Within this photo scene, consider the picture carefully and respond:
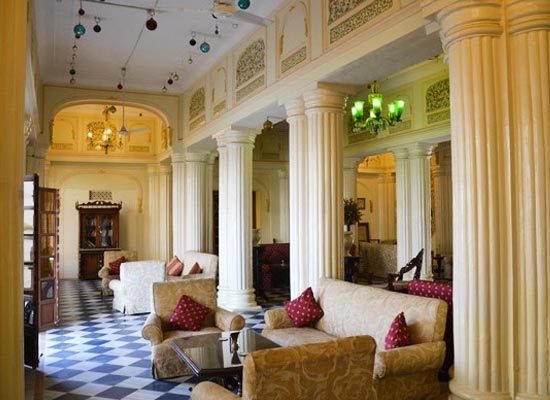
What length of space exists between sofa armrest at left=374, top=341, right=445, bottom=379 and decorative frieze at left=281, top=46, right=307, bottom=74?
381 centimetres

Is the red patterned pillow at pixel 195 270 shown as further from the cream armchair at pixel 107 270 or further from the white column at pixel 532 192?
the white column at pixel 532 192

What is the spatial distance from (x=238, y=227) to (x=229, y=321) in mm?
3739

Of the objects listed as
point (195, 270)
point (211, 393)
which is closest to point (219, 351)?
point (211, 393)

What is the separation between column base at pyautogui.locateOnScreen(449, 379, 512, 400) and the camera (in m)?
3.36

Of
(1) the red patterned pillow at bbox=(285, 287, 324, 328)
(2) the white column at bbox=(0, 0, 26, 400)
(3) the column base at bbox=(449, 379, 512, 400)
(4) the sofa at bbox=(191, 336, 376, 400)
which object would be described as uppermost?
(2) the white column at bbox=(0, 0, 26, 400)

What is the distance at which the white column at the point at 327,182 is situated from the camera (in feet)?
19.6

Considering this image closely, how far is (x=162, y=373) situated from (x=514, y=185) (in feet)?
12.2

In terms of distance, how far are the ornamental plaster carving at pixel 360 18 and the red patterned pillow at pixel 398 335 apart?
2.88 m

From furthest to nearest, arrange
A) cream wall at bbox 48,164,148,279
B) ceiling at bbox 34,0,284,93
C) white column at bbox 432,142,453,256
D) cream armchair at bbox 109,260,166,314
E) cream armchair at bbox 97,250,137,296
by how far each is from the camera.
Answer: cream wall at bbox 48,164,148,279
white column at bbox 432,142,453,256
cream armchair at bbox 97,250,137,296
cream armchair at bbox 109,260,166,314
ceiling at bbox 34,0,284,93

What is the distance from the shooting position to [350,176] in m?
12.7

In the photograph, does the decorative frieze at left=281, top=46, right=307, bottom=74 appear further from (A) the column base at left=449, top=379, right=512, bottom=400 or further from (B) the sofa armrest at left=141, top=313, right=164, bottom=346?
(A) the column base at left=449, top=379, right=512, bottom=400

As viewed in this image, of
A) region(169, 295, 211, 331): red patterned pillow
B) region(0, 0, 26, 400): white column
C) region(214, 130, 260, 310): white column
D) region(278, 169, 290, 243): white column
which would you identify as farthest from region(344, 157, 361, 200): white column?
region(0, 0, 26, 400): white column

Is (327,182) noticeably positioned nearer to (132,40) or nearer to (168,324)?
(168,324)

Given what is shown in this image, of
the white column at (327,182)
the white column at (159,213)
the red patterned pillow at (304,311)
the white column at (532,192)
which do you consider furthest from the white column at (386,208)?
the white column at (532,192)
